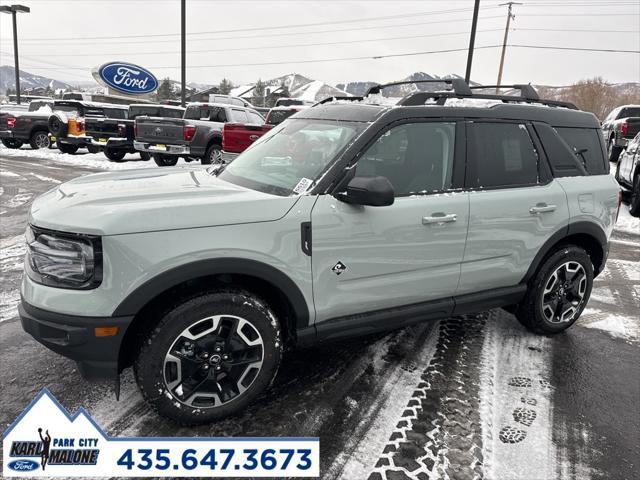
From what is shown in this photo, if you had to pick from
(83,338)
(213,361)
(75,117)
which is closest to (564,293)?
(213,361)

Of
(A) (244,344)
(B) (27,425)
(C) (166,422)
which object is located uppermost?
(A) (244,344)

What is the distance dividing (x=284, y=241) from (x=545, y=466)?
1.84 m

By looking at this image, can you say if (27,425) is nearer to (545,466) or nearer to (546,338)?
(545,466)

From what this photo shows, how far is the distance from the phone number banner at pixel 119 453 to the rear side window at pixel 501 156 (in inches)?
85.5

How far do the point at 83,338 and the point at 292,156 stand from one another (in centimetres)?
172

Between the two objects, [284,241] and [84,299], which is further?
[284,241]

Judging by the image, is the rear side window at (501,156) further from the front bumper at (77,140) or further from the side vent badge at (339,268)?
the front bumper at (77,140)

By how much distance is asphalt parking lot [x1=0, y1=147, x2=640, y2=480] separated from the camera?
2549mm

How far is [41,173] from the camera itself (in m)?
12.2

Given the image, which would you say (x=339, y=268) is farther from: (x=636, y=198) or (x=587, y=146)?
(x=636, y=198)

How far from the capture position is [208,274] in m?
2.52

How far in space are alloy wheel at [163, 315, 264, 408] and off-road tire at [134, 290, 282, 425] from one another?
0.02 metres

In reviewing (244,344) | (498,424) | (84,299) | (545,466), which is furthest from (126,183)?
(545,466)

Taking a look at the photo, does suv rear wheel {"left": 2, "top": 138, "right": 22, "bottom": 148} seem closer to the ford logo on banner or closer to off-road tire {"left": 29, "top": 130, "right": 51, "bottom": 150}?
off-road tire {"left": 29, "top": 130, "right": 51, "bottom": 150}
